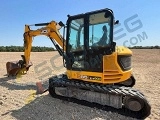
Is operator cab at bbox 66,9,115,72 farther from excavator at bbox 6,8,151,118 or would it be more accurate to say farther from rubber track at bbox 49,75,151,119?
rubber track at bbox 49,75,151,119

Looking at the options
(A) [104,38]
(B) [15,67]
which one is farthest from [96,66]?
(B) [15,67]

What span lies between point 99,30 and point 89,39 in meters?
0.42

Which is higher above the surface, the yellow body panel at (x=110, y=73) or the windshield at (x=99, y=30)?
the windshield at (x=99, y=30)

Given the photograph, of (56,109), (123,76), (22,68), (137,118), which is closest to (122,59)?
(123,76)

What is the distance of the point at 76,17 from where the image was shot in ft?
22.5

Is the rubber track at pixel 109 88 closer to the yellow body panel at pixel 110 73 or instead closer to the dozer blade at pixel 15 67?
the yellow body panel at pixel 110 73

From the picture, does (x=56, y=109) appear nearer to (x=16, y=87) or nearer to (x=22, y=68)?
(x=16, y=87)

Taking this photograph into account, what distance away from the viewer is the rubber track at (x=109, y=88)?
584 centimetres

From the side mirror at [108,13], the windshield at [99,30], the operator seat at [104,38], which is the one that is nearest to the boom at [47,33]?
the windshield at [99,30]

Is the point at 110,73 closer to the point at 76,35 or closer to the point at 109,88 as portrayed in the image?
the point at 109,88

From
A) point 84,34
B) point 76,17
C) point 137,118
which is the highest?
point 76,17

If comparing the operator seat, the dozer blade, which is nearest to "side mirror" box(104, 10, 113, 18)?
the operator seat

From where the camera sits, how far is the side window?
6.79 m

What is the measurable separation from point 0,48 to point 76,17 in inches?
1319
